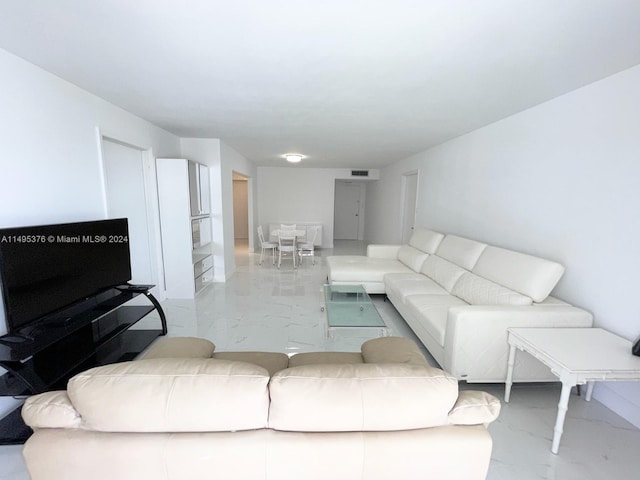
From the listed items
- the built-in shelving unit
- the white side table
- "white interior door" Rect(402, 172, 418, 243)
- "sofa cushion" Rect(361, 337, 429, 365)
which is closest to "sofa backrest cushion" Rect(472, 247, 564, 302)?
the white side table

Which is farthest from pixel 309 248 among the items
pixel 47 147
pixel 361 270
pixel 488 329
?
pixel 47 147

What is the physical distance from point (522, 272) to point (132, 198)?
428 centimetres

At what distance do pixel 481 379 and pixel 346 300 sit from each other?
4.79 feet

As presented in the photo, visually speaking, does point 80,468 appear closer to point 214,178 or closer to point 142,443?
point 142,443

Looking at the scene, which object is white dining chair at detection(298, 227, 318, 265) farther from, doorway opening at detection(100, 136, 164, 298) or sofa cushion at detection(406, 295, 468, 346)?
sofa cushion at detection(406, 295, 468, 346)

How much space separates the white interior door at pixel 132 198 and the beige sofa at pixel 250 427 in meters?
3.06

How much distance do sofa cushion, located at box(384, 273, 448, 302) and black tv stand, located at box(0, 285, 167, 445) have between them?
8.35 ft

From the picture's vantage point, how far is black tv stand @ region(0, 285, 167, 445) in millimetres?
1623

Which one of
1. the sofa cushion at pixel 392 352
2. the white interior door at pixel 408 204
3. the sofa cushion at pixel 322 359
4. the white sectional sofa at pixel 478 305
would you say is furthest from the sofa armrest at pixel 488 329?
the white interior door at pixel 408 204

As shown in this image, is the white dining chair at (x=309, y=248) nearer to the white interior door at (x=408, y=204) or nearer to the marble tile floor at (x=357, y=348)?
the marble tile floor at (x=357, y=348)

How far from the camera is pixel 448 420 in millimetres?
940

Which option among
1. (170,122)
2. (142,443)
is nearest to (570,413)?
(142,443)

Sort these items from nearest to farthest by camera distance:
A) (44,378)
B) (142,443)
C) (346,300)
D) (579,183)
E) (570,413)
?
(142,443) < (44,378) < (570,413) < (579,183) < (346,300)

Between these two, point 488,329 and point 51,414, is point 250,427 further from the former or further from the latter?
point 488,329
